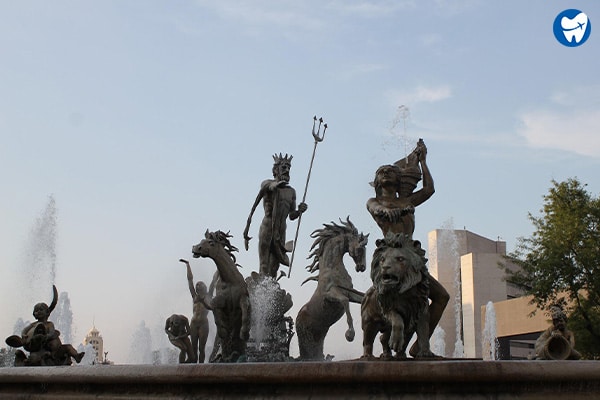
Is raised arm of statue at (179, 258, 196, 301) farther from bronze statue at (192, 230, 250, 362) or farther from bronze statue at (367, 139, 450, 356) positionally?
bronze statue at (367, 139, 450, 356)

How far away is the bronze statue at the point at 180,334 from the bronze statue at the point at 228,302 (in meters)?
2.55

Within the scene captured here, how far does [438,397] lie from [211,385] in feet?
5.78

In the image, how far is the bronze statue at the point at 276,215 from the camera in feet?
46.8

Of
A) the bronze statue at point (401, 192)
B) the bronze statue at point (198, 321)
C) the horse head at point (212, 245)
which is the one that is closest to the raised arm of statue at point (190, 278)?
the bronze statue at point (198, 321)

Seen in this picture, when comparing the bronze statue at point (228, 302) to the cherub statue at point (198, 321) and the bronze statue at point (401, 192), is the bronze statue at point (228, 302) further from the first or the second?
the bronze statue at point (401, 192)

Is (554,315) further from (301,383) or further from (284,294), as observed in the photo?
(284,294)

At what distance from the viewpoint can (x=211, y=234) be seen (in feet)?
38.2

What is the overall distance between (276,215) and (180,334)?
8.59 ft

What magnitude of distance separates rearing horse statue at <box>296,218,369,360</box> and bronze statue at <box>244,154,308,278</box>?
1866mm

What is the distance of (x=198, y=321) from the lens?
1406cm

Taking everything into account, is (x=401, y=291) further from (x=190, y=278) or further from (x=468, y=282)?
(x=468, y=282)

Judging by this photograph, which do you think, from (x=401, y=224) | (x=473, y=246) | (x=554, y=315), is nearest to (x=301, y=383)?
(x=401, y=224)

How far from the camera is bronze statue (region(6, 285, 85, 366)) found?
10586 millimetres

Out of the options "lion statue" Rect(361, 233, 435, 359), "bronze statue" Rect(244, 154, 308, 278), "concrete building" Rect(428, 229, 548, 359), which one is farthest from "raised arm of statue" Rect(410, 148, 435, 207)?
"concrete building" Rect(428, 229, 548, 359)
